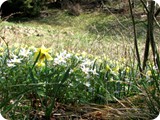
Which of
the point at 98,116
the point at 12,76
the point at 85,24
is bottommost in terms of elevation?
the point at 85,24

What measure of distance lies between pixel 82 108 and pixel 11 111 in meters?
0.35

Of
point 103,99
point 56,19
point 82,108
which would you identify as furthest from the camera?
point 56,19

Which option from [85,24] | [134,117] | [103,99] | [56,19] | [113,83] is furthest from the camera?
[85,24]

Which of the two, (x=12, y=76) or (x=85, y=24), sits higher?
(x=12, y=76)

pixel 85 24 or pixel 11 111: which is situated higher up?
pixel 11 111

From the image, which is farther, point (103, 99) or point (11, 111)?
point (103, 99)

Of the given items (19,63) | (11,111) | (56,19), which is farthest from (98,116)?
(56,19)

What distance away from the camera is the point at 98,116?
1998mm

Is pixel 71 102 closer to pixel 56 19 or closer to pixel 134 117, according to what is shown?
pixel 134 117

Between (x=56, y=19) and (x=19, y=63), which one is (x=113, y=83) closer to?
(x=19, y=63)

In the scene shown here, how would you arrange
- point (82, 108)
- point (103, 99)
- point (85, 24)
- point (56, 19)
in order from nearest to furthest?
point (82, 108)
point (103, 99)
point (56, 19)
point (85, 24)

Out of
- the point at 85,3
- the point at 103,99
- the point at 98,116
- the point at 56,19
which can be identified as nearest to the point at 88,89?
the point at 103,99

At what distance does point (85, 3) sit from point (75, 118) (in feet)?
23.1

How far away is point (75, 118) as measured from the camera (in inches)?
78.3
